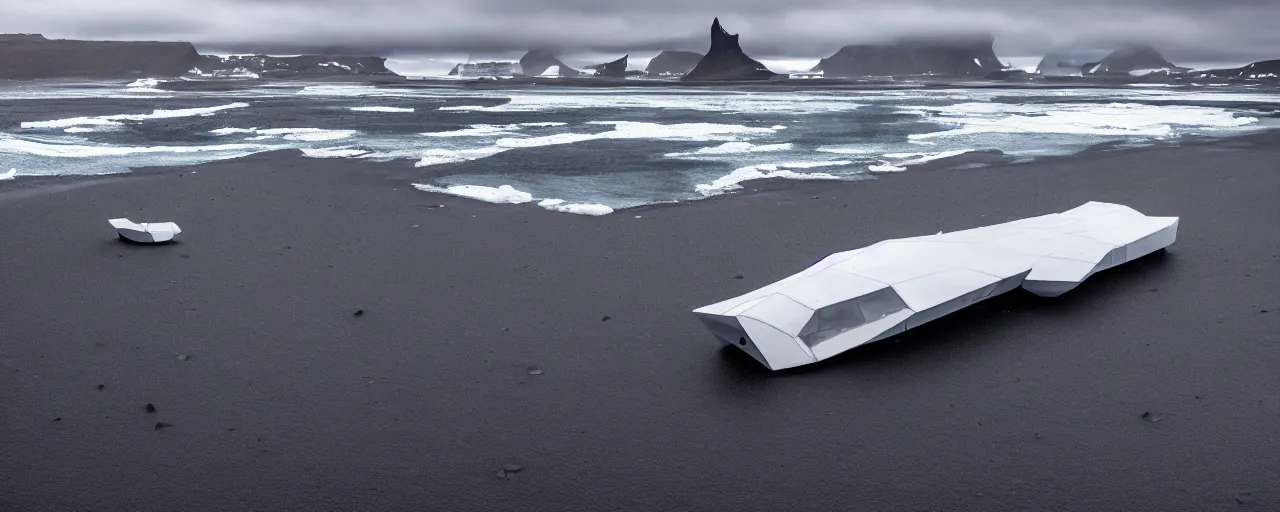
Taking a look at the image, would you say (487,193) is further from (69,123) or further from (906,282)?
(69,123)

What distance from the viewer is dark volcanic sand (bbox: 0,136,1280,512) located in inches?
250

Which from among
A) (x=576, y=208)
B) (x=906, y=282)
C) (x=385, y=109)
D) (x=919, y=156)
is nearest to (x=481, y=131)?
(x=919, y=156)

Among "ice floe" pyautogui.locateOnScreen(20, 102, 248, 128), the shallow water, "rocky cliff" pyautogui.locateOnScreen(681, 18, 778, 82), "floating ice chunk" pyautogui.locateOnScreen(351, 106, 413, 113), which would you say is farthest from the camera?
"rocky cliff" pyautogui.locateOnScreen(681, 18, 778, 82)

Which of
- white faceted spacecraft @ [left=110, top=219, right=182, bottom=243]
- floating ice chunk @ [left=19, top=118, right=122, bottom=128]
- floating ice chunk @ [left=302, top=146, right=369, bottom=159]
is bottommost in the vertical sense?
white faceted spacecraft @ [left=110, top=219, right=182, bottom=243]

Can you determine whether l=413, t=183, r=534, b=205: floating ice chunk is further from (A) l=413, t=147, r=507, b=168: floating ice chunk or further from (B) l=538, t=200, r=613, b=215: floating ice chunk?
(A) l=413, t=147, r=507, b=168: floating ice chunk

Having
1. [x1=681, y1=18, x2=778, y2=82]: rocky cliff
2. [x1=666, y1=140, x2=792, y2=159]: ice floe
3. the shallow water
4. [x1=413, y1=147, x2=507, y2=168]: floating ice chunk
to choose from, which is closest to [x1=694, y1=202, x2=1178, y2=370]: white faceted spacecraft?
the shallow water

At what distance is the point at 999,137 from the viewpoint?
1149 inches

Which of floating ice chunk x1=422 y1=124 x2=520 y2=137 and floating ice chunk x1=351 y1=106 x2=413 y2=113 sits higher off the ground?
floating ice chunk x1=351 y1=106 x2=413 y2=113

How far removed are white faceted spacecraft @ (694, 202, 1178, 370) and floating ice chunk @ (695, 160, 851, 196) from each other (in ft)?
22.1

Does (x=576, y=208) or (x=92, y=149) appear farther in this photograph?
(x=92, y=149)

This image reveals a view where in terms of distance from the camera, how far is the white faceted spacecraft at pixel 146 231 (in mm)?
13398

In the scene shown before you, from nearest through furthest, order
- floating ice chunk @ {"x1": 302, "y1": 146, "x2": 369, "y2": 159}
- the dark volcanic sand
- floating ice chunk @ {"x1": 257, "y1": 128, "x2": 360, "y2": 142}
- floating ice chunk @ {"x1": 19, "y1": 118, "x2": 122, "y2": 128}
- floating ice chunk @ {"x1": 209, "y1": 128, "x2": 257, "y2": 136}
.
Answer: the dark volcanic sand, floating ice chunk @ {"x1": 302, "y1": 146, "x2": 369, "y2": 159}, floating ice chunk @ {"x1": 257, "y1": 128, "x2": 360, "y2": 142}, floating ice chunk @ {"x1": 209, "y1": 128, "x2": 257, "y2": 136}, floating ice chunk @ {"x1": 19, "y1": 118, "x2": 122, "y2": 128}

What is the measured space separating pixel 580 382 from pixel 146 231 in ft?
28.3

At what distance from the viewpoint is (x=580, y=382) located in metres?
8.26
